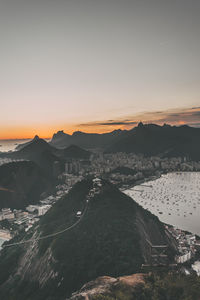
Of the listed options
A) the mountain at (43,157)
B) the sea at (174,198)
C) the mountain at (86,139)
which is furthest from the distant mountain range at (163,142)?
the mountain at (43,157)

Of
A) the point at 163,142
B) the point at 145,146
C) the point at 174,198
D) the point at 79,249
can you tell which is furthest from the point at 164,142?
the point at 79,249

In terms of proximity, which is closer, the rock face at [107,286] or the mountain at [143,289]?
the mountain at [143,289]

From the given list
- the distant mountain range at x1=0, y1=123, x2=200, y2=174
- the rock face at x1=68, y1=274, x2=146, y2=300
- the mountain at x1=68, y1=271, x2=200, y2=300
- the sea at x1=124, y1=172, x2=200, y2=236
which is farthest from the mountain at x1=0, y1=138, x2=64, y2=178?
the mountain at x1=68, y1=271, x2=200, y2=300

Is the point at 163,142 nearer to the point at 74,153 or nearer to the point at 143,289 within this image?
the point at 74,153

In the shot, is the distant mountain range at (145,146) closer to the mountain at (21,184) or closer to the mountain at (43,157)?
the mountain at (43,157)

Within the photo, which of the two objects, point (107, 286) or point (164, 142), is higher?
point (107, 286)

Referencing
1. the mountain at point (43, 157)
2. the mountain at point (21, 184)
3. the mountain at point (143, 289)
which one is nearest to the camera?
the mountain at point (143, 289)

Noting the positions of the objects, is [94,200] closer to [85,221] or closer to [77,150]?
[85,221]
